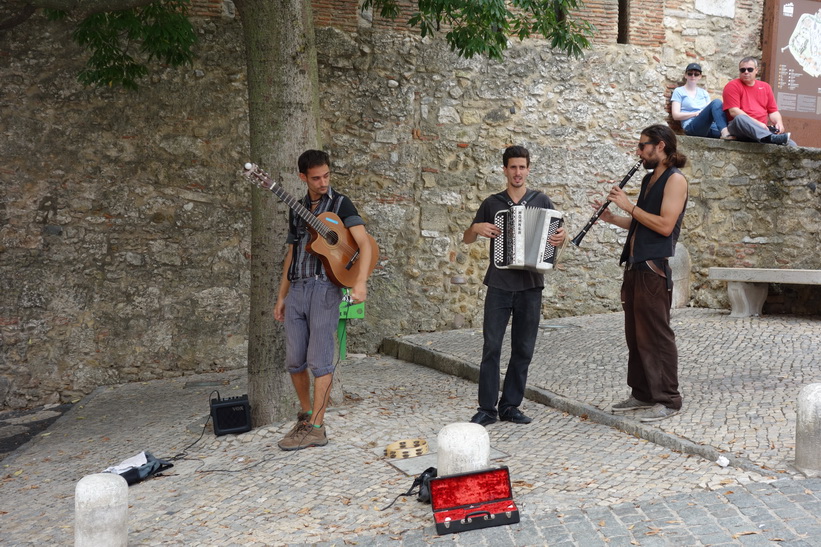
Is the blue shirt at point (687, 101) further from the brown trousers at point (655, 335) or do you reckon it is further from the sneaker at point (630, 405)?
the sneaker at point (630, 405)

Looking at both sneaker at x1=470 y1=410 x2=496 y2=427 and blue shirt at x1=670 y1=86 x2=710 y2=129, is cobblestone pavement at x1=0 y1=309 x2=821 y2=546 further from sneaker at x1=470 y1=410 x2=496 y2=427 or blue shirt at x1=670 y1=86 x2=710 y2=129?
blue shirt at x1=670 y1=86 x2=710 y2=129

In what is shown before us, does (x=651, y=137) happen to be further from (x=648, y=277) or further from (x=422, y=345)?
(x=422, y=345)

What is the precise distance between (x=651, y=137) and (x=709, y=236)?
18.2 ft

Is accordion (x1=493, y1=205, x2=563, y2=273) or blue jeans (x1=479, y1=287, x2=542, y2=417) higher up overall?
accordion (x1=493, y1=205, x2=563, y2=273)

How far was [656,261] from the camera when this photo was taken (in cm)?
522

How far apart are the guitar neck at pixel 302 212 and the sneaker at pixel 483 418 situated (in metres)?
1.69

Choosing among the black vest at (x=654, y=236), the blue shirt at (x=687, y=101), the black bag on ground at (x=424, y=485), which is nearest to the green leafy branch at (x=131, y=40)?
the black vest at (x=654, y=236)

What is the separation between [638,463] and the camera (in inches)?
178

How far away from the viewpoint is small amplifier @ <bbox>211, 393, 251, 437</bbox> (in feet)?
18.9

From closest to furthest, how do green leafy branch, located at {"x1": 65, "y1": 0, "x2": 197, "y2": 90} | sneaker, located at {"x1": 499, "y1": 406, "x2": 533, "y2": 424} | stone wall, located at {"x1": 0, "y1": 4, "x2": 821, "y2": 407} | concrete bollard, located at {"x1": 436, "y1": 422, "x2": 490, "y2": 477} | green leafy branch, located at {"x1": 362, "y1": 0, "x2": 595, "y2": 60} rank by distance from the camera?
concrete bollard, located at {"x1": 436, "y1": 422, "x2": 490, "y2": 477} < sneaker, located at {"x1": 499, "y1": 406, "x2": 533, "y2": 424} < green leafy branch, located at {"x1": 362, "y1": 0, "x2": 595, "y2": 60} < green leafy branch, located at {"x1": 65, "y1": 0, "x2": 197, "y2": 90} < stone wall, located at {"x1": 0, "y1": 4, "x2": 821, "y2": 407}

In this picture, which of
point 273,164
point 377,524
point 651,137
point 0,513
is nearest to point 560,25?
point 651,137

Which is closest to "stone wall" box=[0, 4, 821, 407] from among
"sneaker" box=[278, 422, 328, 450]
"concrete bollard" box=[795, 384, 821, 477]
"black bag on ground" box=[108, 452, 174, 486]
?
"black bag on ground" box=[108, 452, 174, 486]

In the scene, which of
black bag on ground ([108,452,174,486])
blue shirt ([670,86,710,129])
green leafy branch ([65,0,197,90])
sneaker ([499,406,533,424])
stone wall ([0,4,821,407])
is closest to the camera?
black bag on ground ([108,452,174,486])

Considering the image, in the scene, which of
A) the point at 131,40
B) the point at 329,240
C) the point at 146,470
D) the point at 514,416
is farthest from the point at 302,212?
the point at 131,40
